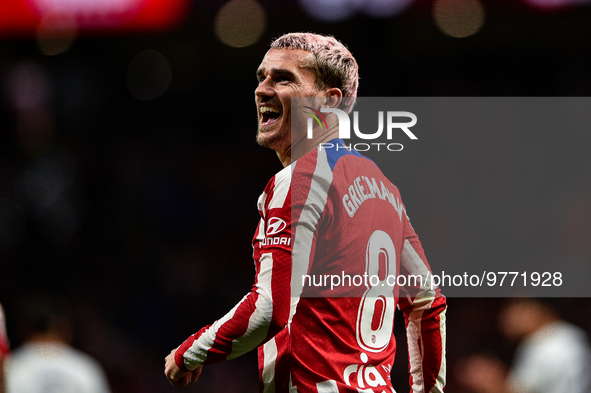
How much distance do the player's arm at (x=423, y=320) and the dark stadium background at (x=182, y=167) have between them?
12.1ft

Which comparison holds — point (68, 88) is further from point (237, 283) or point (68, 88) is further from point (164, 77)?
point (237, 283)

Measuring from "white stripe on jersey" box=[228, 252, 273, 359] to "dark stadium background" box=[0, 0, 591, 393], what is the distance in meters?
4.35

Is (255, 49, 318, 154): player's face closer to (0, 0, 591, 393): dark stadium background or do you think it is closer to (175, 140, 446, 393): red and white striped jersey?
(175, 140, 446, 393): red and white striped jersey

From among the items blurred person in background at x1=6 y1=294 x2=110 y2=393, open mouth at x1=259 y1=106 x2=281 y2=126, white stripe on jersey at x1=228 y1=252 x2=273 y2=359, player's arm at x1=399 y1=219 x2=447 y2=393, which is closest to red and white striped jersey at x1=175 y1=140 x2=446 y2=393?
white stripe on jersey at x1=228 y1=252 x2=273 y2=359

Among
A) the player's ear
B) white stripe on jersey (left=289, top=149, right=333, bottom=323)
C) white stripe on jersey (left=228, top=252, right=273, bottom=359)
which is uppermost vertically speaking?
the player's ear

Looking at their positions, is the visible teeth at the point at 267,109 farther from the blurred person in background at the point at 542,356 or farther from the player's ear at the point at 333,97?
the blurred person in background at the point at 542,356

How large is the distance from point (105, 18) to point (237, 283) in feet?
12.8

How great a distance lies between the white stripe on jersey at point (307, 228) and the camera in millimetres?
1681

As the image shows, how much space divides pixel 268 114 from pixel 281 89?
0.38 ft

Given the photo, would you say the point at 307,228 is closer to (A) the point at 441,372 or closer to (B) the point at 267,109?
(B) the point at 267,109

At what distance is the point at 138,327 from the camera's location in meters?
6.53

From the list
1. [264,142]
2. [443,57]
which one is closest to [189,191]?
[443,57]

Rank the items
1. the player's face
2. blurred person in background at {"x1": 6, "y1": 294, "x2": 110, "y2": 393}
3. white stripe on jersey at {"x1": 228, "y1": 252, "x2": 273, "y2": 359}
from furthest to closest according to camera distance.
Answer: blurred person in background at {"x1": 6, "y1": 294, "x2": 110, "y2": 393}
the player's face
white stripe on jersey at {"x1": 228, "y1": 252, "x2": 273, "y2": 359}

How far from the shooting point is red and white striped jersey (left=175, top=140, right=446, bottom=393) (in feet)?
5.46
